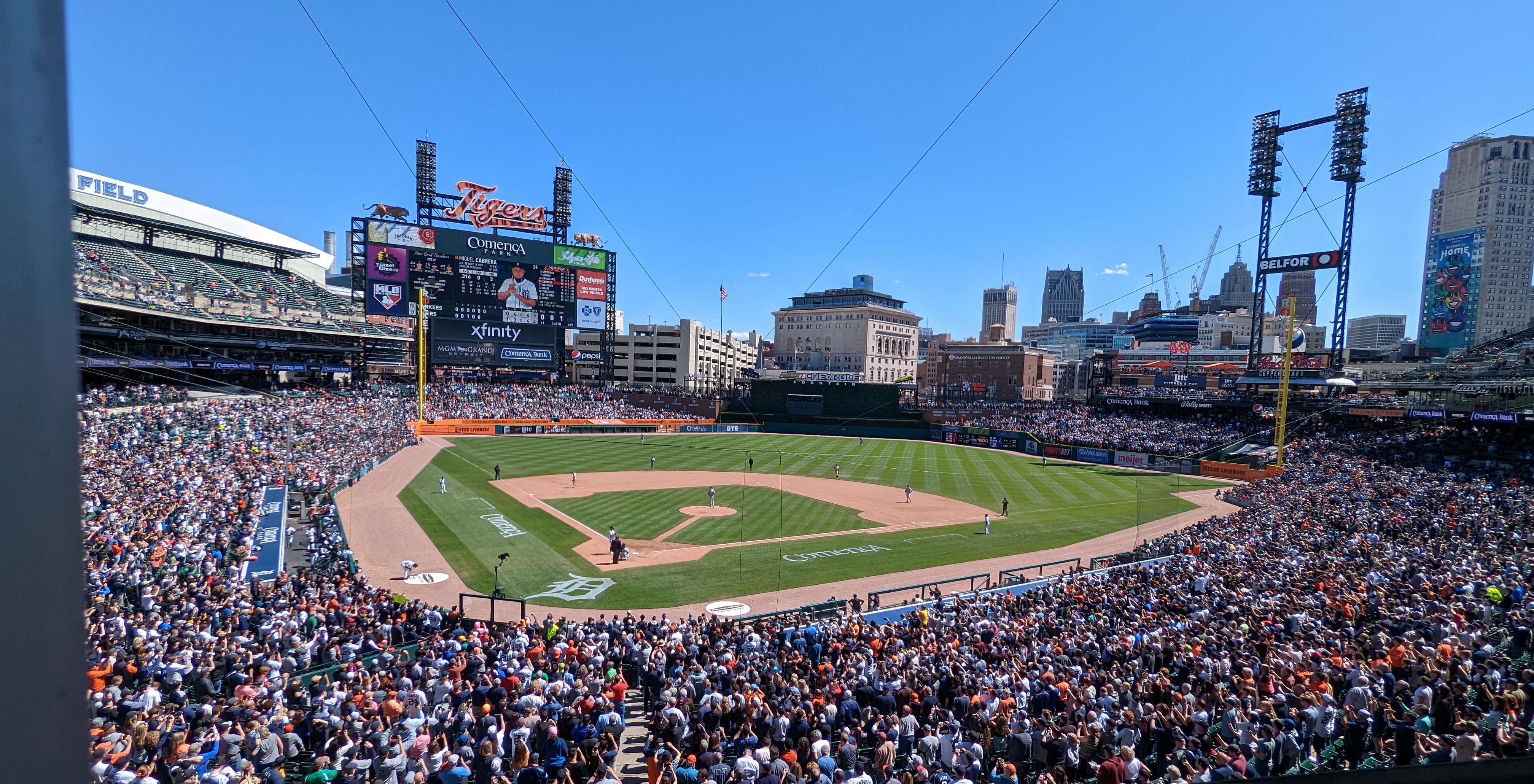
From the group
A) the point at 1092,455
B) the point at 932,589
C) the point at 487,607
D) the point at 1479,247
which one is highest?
the point at 1479,247

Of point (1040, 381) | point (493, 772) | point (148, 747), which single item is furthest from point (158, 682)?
point (1040, 381)

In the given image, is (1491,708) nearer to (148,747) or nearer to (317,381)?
(148,747)

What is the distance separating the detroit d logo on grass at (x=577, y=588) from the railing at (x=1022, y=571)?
434 inches

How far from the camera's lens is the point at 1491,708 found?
24.3ft

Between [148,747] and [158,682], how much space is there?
300 cm

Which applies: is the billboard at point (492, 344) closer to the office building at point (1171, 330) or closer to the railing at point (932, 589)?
the railing at point (932, 589)

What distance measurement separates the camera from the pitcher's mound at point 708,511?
28.3m

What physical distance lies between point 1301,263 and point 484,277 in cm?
6380

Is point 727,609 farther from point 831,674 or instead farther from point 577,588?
point 831,674

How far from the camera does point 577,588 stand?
1906 cm

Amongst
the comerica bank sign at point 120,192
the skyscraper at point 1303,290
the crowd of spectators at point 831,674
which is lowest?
the crowd of spectators at point 831,674

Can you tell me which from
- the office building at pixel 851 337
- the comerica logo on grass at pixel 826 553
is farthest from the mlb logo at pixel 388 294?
the office building at pixel 851 337

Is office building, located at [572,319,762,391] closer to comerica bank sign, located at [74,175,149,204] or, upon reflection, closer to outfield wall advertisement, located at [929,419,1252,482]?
outfield wall advertisement, located at [929,419,1252,482]

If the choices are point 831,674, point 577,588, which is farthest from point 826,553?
point 831,674
